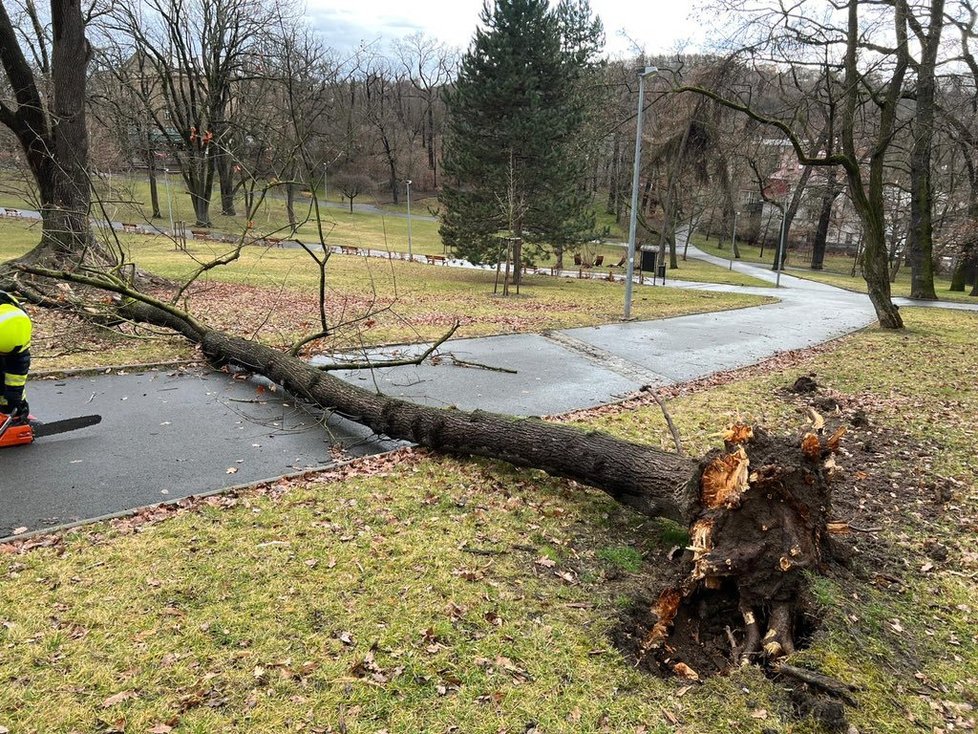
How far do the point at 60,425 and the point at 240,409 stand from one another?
5.85ft

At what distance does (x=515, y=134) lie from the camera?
22.2 metres

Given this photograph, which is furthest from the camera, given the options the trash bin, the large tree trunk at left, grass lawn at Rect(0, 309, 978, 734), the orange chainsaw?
the trash bin

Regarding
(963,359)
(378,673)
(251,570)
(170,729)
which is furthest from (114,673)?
(963,359)

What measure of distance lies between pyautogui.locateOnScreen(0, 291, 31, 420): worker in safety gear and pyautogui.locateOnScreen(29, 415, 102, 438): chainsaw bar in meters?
0.27

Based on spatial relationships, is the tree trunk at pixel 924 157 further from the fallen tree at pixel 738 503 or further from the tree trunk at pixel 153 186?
the tree trunk at pixel 153 186

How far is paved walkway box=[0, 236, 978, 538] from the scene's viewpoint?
5.12 m

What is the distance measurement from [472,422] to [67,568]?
3.31m

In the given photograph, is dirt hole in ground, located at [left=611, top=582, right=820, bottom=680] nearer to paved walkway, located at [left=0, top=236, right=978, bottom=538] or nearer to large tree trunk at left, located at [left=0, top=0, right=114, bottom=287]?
paved walkway, located at [left=0, top=236, right=978, bottom=538]

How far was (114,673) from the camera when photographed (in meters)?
3.00

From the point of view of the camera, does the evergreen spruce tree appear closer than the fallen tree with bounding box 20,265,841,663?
No

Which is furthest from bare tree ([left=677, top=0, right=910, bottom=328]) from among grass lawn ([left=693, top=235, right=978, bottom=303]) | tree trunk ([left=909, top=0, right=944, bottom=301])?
grass lawn ([left=693, top=235, right=978, bottom=303])

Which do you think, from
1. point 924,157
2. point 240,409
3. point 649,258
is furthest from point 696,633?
point 649,258

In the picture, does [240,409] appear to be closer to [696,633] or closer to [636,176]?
[696,633]

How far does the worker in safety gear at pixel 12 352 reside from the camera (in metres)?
5.20
